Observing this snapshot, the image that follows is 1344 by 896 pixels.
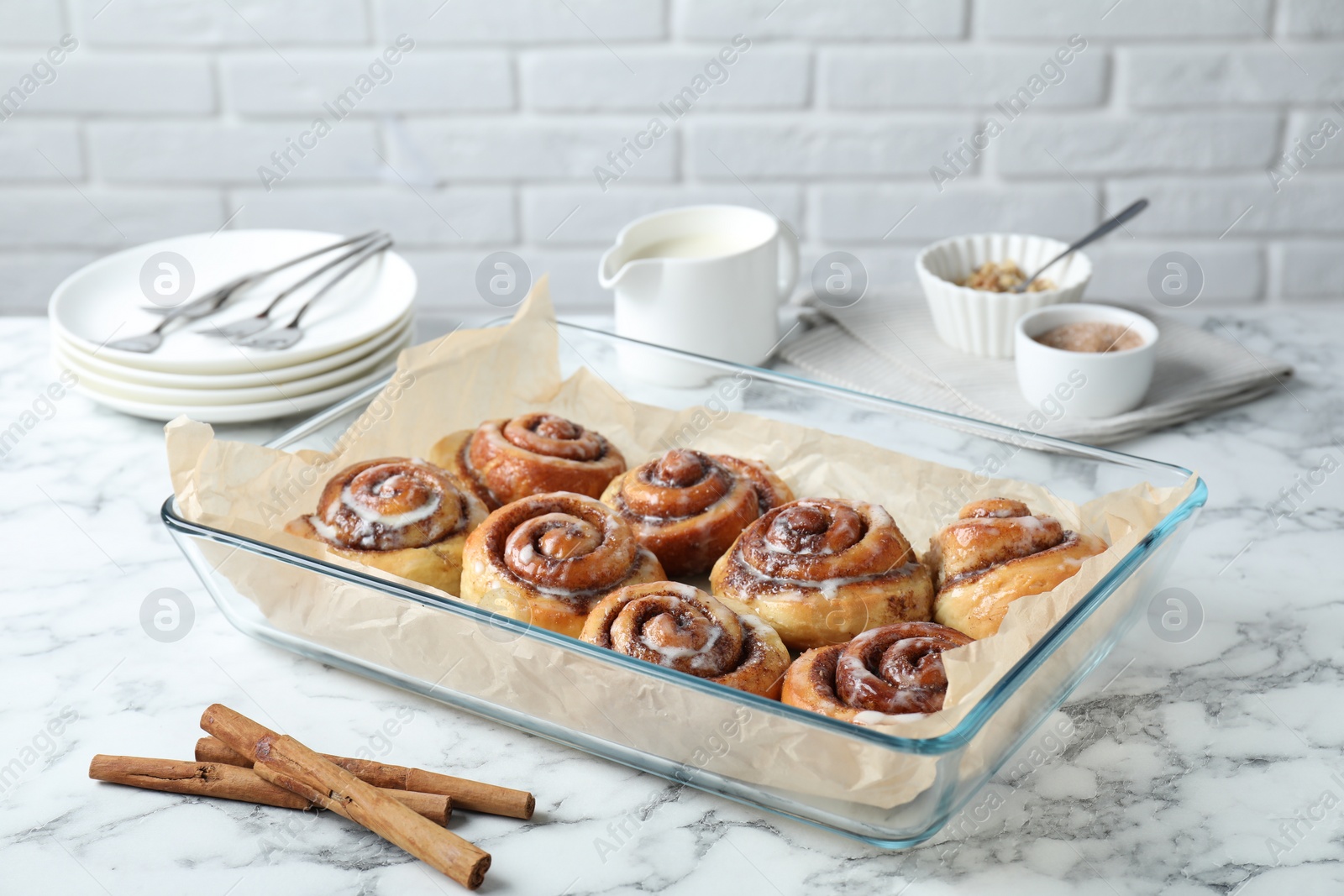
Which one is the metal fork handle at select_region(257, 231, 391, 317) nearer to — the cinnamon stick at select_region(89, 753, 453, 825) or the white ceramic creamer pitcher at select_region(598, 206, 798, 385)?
the white ceramic creamer pitcher at select_region(598, 206, 798, 385)

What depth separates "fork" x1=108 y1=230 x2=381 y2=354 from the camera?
185 cm

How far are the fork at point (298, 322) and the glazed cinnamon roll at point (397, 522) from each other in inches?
20.6

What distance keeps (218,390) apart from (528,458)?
541 millimetres

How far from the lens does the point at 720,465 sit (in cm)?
150

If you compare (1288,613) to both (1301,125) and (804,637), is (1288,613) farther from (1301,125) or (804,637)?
(1301,125)

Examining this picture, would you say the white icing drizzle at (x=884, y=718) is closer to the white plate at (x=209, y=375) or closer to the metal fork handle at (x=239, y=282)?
the white plate at (x=209, y=375)

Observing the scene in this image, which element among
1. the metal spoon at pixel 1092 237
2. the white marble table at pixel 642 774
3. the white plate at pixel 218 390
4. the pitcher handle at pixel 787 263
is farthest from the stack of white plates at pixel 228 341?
the metal spoon at pixel 1092 237

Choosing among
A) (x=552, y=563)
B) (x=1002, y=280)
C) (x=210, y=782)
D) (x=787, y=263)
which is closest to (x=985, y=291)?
(x=1002, y=280)

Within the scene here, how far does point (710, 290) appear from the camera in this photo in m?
1.85

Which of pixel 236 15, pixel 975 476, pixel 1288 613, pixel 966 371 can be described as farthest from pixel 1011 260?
pixel 236 15

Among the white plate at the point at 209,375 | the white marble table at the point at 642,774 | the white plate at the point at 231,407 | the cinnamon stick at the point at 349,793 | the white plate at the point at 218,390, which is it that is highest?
the white plate at the point at 209,375

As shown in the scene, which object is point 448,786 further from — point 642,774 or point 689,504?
point 689,504

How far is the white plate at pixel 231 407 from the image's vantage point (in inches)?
69.2

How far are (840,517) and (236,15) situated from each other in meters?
2.05
